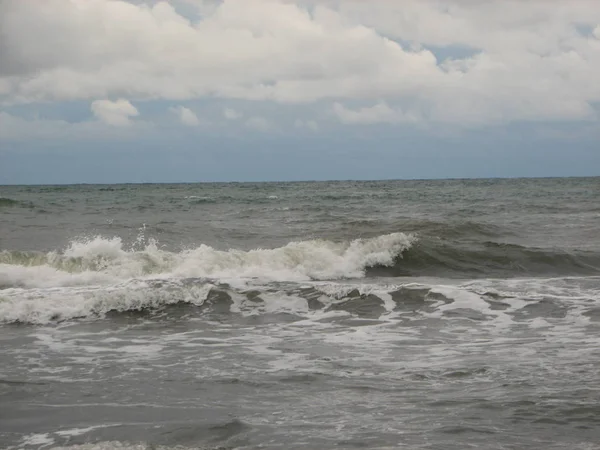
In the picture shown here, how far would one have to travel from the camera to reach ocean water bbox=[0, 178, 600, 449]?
17.8ft

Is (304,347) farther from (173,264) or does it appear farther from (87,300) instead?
(173,264)

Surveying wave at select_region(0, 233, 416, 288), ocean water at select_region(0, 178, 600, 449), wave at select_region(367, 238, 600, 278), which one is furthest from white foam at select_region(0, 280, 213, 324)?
wave at select_region(367, 238, 600, 278)

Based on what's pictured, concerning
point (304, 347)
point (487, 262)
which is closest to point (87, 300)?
point (304, 347)

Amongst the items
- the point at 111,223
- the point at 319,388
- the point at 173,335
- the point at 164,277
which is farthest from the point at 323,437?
the point at 111,223

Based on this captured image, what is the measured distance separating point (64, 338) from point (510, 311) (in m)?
6.51

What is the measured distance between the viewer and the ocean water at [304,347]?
5.43 m

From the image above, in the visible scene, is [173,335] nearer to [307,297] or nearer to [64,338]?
[64,338]

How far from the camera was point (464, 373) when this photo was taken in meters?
6.99

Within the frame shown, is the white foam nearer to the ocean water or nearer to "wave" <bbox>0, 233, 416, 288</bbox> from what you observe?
the ocean water

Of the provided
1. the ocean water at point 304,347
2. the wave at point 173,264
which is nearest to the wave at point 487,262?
the ocean water at point 304,347

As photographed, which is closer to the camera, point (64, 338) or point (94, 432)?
point (94, 432)

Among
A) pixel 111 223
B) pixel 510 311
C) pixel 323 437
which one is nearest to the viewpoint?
pixel 323 437

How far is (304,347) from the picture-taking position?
8.53m

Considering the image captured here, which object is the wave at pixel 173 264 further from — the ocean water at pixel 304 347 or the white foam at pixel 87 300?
the white foam at pixel 87 300
